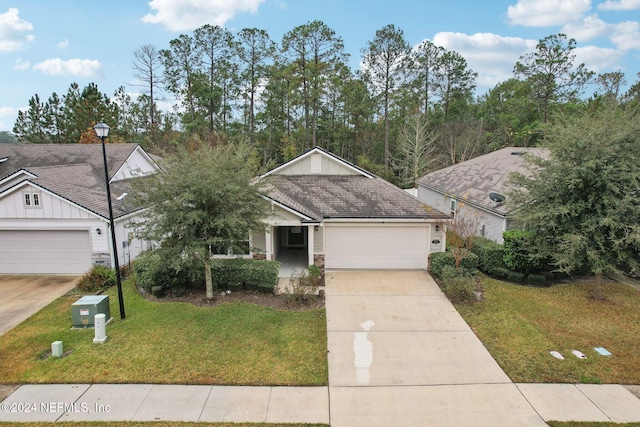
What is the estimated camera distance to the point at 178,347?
907 cm

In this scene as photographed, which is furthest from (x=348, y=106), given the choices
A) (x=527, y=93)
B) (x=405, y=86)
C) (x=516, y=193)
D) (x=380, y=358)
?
(x=380, y=358)

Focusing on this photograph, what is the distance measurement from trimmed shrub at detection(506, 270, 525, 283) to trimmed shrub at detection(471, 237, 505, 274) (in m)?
0.48

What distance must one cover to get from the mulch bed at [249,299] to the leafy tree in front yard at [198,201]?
53.1 inches

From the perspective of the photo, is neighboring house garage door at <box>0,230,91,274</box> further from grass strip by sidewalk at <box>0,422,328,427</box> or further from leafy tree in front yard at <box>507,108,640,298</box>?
leafy tree in front yard at <box>507,108,640,298</box>

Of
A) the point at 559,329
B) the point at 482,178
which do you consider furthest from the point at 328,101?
the point at 559,329

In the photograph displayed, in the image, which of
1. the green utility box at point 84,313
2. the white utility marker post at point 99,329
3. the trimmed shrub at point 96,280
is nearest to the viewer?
the white utility marker post at point 99,329

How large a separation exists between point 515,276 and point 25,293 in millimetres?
17047

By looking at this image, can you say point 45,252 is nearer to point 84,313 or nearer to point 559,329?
point 84,313

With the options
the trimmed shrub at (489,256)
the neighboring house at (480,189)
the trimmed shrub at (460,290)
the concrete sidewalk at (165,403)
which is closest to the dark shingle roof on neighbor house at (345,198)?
the trimmed shrub at (489,256)

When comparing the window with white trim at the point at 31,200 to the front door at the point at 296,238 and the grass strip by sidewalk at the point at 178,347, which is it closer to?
the grass strip by sidewalk at the point at 178,347

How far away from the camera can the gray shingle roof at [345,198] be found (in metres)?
14.9

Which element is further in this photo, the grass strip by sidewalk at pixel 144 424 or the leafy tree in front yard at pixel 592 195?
the leafy tree in front yard at pixel 592 195

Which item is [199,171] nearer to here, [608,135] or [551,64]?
[608,135]

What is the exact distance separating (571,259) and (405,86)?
28037 mm
